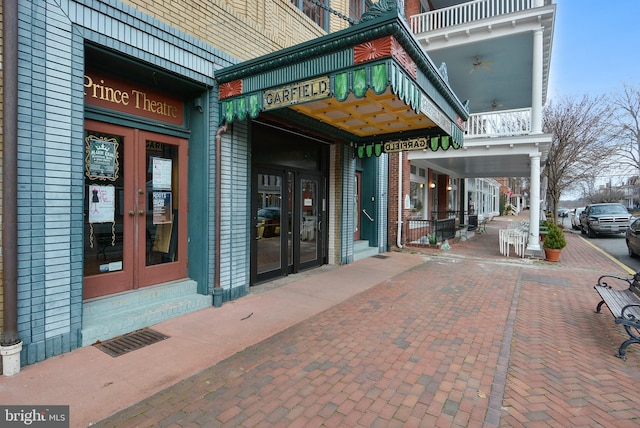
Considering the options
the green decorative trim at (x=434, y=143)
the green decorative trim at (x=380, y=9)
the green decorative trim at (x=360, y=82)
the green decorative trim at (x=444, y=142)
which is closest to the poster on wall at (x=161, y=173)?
the green decorative trim at (x=360, y=82)

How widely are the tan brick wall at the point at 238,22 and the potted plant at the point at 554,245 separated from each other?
334 inches

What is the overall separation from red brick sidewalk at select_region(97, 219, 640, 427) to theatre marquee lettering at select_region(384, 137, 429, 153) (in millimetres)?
3384

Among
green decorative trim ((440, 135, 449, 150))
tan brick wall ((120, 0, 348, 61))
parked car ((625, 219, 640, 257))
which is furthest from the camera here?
parked car ((625, 219, 640, 257))

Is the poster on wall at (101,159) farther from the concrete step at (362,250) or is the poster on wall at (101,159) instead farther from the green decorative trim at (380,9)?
the concrete step at (362,250)

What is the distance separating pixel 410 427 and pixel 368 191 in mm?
8281

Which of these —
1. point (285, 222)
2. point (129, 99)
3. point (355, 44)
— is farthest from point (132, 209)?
point (355, 44)

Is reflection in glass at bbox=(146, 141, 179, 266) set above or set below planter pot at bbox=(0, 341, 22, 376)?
above

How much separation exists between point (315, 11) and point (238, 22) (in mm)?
3062

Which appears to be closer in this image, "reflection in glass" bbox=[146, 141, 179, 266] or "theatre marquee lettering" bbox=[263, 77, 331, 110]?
"theatre marquee lettering" bbox=[263, 77, 331, 110]

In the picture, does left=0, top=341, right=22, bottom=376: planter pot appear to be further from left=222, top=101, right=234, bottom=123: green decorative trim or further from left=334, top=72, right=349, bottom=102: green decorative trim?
left=334, top=72, right=349, bottom=102: green decorative trim

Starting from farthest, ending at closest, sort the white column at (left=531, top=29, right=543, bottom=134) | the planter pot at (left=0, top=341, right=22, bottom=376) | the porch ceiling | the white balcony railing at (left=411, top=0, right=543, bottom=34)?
the white balcony railing at (left=411, top=0, right=543, bottom=34) < the white column at (left=531, top=29, right=543, bottom=134) < the porch ceiling < the planter pot at (left=0, top=341, right=22, bottom=376)

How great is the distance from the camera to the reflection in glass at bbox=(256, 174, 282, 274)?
630cm

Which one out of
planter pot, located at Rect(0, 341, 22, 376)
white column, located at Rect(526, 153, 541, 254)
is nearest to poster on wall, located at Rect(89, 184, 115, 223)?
planter pot, located at Rect(0, 341, 22, 376)

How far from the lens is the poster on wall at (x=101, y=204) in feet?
13.1
